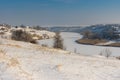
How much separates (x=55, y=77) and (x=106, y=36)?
15836cm

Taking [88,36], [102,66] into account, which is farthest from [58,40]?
[88,36]

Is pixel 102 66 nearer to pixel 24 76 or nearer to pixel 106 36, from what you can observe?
pixel 24 76

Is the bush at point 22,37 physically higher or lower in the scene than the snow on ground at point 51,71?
lower

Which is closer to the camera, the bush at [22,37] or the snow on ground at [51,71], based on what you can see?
the snow on ground at [51,71]

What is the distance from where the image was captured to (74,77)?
1357cm

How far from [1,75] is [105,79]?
5.38 meters

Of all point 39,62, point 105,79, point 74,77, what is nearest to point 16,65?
point 39,62

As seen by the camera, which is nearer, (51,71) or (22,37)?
(51,71)

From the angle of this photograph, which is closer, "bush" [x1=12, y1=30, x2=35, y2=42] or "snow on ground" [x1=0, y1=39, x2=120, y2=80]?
"snow on ground" [x1=0, y1=39, x2=120, y2=80]

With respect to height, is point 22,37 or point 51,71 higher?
point 51,71

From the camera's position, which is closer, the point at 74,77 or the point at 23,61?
the point at 74,77

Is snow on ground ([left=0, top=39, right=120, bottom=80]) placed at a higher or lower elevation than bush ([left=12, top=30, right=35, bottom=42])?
higher

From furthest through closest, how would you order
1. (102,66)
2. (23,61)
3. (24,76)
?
A: 1. (102,66)
2. (23,61)
3. (24,76)

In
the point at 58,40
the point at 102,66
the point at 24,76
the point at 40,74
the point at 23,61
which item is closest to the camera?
the point at 24,76
